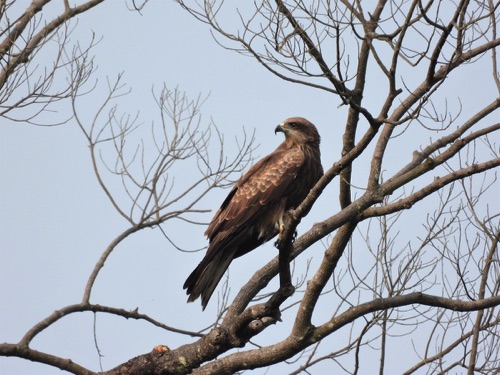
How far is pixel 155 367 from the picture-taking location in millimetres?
6176

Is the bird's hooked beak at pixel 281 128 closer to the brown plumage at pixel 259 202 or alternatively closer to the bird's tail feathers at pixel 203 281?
the brown plumage at pixel 259 202

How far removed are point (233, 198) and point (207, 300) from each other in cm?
122

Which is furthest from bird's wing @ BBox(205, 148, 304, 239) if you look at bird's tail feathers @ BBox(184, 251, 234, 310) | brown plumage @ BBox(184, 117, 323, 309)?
bird's tail feathers @ BBox(184, 251, 234, 310)

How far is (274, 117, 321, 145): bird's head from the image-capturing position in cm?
848

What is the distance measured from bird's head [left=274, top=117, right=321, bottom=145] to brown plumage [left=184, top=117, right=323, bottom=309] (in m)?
0.11

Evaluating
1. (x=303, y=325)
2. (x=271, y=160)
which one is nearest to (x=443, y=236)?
(x=271, y=160)

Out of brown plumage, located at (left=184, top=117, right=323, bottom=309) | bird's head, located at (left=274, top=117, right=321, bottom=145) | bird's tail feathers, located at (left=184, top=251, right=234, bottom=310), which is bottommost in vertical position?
bird's tail feathers, located at (left=184, top=251, right=234, bottom=310)

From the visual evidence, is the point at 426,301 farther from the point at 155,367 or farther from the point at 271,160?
the point at 271,160

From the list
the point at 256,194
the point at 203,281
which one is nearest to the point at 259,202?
the point at 256,194

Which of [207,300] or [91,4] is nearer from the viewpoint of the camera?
[207,300]

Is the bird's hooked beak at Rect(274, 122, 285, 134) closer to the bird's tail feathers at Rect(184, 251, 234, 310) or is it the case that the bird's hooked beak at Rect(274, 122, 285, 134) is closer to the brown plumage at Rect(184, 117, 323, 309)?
the brown plumage at Rect(184, 117, 323, 309)

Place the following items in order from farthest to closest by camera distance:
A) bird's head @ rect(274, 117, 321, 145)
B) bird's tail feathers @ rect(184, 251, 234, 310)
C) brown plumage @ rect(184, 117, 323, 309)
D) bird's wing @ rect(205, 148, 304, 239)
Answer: bird's head @ rect(274, 117, 321, 145), bird's wing @ rect(205, 148, 304, 239), brown plumage @ rect(184, 117, 323, 309), bird's tail feathers @ rect(184, 251, 234, 310)

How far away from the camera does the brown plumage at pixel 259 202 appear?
7.70m

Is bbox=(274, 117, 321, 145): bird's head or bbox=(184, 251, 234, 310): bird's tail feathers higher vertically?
bbox=(274, 117, 321, 145): bird's head
